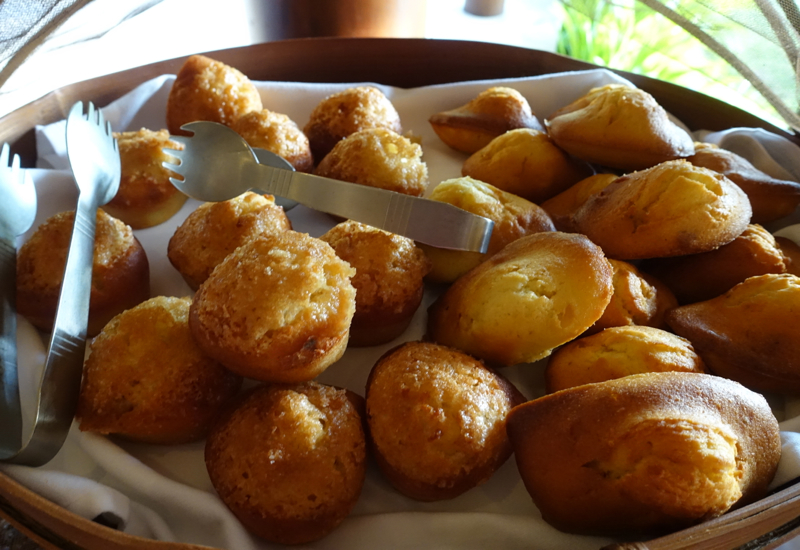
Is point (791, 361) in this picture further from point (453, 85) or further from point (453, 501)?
point (453, 85)

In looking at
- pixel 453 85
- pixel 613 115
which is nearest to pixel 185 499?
pixel 613 115

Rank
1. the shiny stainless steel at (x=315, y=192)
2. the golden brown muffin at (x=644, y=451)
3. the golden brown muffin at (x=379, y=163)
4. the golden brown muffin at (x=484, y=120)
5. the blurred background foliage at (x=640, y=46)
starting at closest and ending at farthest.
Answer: the golden brown muffin at (x=644, y=451) → the shiny stainless steel at (x=315, y=192) → the golden brown muffin at (x=379, y=163) → the golden brown muffin at (x=484, y=120) → the blurred background foliage at (x=640, y=46)

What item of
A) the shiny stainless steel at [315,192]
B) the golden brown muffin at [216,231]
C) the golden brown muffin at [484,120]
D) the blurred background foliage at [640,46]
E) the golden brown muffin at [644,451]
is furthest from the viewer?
the blurred background foliage at [640,46]

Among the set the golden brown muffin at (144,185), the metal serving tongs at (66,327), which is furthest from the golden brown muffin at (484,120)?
the metal serving tongs at (66,327)

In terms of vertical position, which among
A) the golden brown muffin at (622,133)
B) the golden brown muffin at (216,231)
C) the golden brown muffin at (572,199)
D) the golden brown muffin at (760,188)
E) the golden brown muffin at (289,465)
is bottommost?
the golden brown muffin at (289,465)

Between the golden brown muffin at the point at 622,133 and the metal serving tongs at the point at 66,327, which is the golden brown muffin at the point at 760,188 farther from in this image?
the metal serving tongs at the point at 66,327

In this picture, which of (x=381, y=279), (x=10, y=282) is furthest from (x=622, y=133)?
(x=10, y=282)
